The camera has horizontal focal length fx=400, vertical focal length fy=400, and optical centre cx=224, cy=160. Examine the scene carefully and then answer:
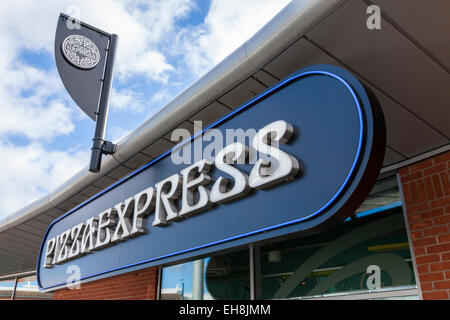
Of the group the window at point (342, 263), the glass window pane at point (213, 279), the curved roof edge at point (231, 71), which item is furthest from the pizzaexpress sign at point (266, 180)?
the glass window pane at point (213, 279)

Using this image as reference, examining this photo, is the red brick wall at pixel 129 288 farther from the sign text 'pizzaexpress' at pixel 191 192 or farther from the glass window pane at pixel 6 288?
the glass window pane at pixel 6 288

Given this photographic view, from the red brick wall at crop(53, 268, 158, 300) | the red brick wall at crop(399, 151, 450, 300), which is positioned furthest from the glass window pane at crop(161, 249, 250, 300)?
the red brick wall at crop(399, 151, 450, 300)

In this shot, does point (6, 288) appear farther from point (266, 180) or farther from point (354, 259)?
point (266, 180)

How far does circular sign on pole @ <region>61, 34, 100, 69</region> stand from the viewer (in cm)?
413

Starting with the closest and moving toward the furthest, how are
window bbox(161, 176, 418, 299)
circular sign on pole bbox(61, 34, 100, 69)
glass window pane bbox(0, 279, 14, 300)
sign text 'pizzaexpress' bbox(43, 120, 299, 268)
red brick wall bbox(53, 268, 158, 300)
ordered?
sign text 'pizzaexpress' bbox(43, 120, 299, 268), window bbox(161, 176, 418, 299), circular sign on pole bbox(61, 34, 100, 69), red brick wall bbox(53, 268, 158, 300), glass window pane bbox(0, 279, 14, 300)

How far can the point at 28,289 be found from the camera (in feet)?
33.9

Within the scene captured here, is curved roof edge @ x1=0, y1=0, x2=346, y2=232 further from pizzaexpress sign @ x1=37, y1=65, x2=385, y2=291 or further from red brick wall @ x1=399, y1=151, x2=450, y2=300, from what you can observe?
red brick wall @ x1=399, y1=151, x2=450, y2=300

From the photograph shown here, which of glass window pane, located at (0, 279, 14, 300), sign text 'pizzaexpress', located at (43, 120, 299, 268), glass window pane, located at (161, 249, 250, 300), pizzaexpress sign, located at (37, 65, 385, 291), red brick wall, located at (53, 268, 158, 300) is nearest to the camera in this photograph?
pizzaexpress sign, located at (37, 65, 385, 291)

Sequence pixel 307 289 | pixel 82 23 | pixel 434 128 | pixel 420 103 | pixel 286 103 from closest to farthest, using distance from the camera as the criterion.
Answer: pixel 286 103 < pixel 420 103 < pixel 434 128 < pixel 307 289 < pixel 82 23

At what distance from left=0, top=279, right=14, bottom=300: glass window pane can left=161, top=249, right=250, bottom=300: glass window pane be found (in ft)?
25.6

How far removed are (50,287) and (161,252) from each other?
7.35 ft
